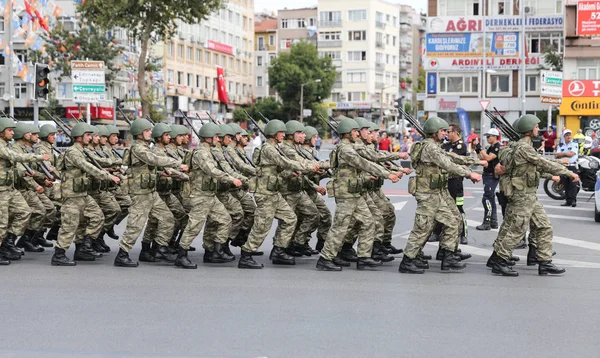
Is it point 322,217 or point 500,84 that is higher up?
point 500,84

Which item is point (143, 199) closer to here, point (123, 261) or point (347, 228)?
point (123, 261)

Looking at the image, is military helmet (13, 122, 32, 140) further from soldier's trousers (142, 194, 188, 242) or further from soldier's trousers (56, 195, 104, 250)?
soldier's trousers (142, 194, 188, 242)

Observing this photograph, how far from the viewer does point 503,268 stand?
1086 cm

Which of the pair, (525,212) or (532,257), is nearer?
(525,212)

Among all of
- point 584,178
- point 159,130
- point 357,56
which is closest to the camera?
point 159,130

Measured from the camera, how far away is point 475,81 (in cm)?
6106

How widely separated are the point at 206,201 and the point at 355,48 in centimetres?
8812

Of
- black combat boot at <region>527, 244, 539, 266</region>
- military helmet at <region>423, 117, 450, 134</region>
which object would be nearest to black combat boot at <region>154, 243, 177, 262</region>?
military helmet at <region>423, 117, 450, 134</region>

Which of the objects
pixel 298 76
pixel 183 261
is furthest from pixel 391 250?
pixel 298 76

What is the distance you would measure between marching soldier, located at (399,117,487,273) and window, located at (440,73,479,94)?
5099 cm

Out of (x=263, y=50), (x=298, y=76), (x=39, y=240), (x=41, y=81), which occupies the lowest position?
(x=39, y=240)

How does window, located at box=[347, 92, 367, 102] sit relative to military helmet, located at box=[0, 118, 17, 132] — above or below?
above

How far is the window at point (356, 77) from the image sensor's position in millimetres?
98312

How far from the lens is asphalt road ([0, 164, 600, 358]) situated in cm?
709
